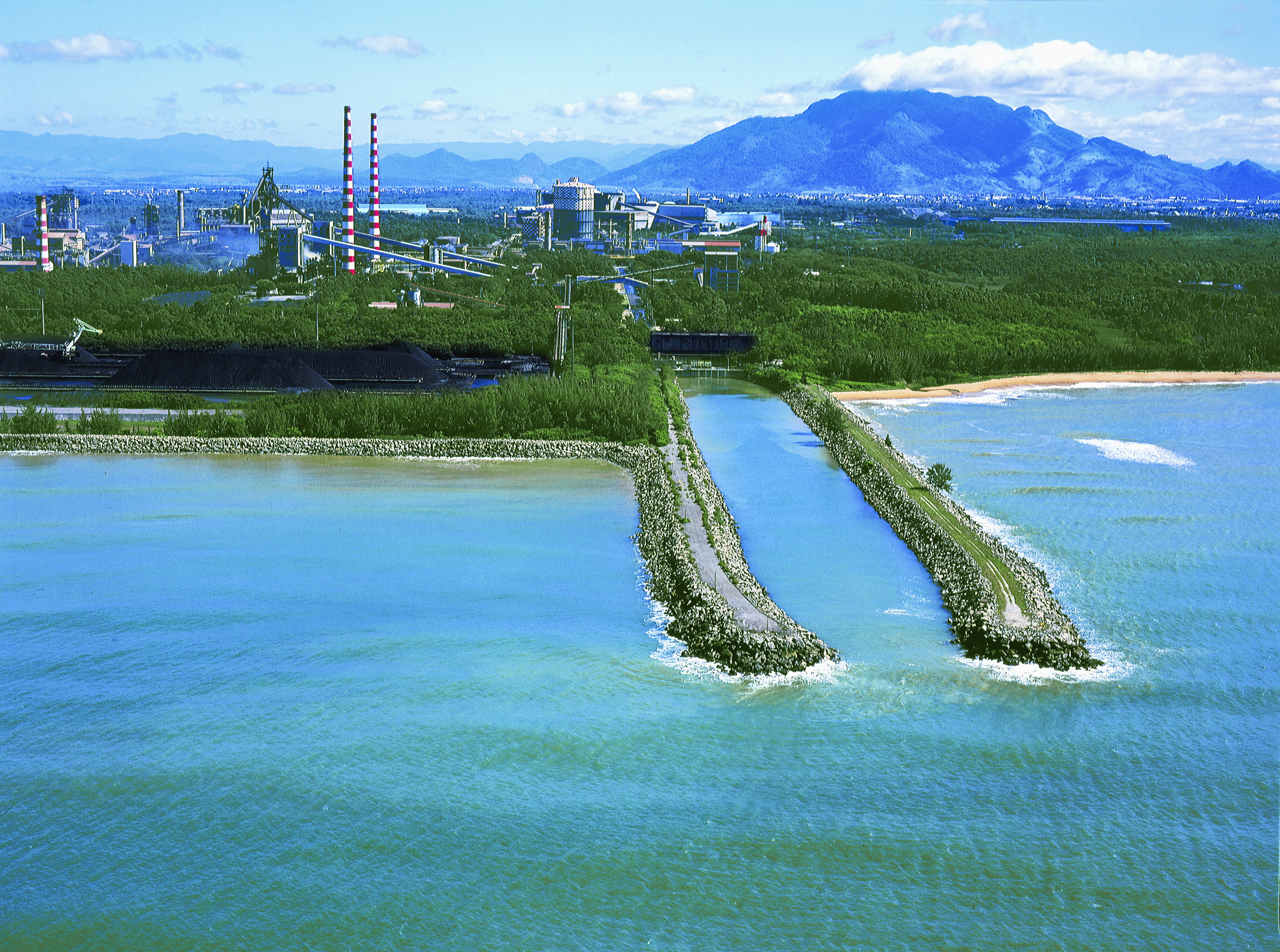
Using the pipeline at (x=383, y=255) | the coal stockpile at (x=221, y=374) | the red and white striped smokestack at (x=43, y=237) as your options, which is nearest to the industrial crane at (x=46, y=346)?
the coal stockpile at (x=221, y=374)

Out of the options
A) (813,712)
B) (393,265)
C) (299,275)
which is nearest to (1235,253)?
(393,265)

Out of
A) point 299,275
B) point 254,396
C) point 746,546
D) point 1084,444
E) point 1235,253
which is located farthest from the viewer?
point 1235,253

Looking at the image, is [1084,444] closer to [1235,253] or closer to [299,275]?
[299,275]

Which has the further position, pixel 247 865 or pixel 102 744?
pixel 102 744

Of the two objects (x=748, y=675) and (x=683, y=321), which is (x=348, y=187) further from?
(x=748, y=675)

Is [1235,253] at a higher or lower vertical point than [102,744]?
higher

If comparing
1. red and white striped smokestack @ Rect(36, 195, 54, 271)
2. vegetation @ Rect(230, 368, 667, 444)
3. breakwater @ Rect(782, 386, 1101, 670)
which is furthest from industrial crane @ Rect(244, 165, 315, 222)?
breakwater @ Rect(782, 386, 1101, 670)

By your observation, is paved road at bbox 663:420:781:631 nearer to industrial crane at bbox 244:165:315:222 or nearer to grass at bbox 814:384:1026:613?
grass at bbox 814:384:1026:613
